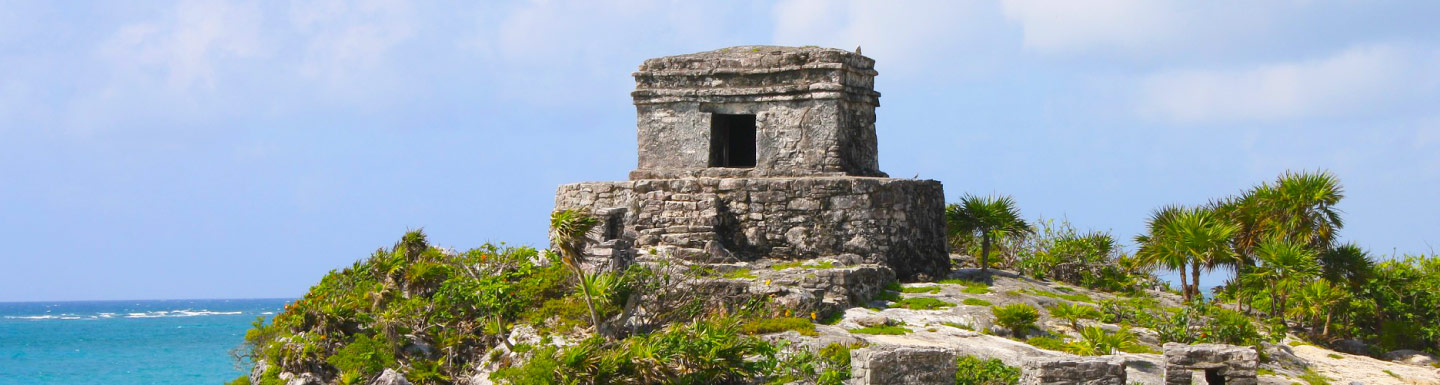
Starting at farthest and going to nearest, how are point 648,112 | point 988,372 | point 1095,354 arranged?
point 648,112
point 1095,354
point 988,372

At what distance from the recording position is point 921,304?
15406 mm

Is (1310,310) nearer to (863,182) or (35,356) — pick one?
(863,182)

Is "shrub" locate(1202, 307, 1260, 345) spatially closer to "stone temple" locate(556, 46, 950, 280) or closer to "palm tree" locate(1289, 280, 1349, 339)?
"palm tree" locate(1289, 280, 1349, 339)

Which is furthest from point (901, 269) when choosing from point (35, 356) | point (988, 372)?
point (35, 356)

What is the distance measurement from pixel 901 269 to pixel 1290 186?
5.52 m

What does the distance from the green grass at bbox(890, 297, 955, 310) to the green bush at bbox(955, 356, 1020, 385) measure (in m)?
2.57

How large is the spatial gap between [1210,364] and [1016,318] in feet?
8.08

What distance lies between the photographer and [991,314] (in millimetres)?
15086

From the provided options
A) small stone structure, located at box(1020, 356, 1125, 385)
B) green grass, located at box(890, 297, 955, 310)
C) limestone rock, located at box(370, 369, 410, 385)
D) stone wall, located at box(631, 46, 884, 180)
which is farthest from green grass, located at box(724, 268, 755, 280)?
small stone structure, located at box(1020, 356, 1125, 385)

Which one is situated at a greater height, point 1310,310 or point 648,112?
point 648,112

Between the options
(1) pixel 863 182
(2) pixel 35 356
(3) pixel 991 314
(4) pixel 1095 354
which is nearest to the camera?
(4) pixel 1095 354

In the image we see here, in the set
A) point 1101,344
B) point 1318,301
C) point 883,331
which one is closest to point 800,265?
point 883,331

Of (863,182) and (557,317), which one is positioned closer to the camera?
(557,317)

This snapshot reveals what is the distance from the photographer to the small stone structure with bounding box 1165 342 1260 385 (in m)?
12.5
